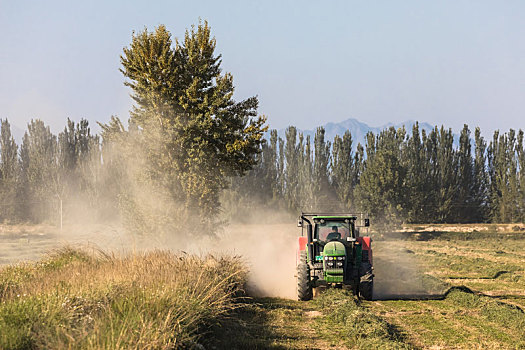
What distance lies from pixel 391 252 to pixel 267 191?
43221 millimetres

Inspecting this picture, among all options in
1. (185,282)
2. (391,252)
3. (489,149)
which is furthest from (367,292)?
(489,149)

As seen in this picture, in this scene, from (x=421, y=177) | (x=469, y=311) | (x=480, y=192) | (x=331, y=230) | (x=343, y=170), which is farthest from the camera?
(x=343, y=170)

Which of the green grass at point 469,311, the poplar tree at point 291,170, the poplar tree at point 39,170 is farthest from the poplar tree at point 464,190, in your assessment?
the poplar tree at point 39,170

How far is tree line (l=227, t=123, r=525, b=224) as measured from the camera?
245 ft

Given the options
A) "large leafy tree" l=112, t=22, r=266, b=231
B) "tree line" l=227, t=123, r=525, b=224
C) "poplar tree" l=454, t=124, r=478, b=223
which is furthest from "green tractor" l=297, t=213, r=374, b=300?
"poplar tree" l=454, t=124, r=478, b=223

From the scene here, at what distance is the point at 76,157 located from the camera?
81.9 meters

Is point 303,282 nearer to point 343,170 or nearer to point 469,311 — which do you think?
point 469,311

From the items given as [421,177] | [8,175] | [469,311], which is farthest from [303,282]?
[8,175]

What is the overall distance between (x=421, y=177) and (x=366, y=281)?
59.4 metres

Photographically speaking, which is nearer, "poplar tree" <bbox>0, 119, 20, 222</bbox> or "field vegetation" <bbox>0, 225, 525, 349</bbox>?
"field vegetation" <bbox>0, 225, 525, 349</bbox>

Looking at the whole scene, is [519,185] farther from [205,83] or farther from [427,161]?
[205,83]

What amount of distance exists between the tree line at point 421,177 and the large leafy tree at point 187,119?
4338 centimetres

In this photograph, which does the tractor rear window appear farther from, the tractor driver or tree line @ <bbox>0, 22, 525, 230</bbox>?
tree line @ <bbox>0, 22, 525, 230</bbox>

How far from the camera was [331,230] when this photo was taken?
19.1m
